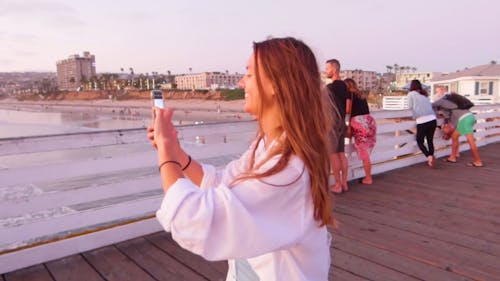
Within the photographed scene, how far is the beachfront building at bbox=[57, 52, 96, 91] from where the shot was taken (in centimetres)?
16666

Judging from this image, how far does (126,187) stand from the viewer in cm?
330

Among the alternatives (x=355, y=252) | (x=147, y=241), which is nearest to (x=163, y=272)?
(x=147, y=241)

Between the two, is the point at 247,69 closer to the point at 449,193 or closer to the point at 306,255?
the point at 306,255

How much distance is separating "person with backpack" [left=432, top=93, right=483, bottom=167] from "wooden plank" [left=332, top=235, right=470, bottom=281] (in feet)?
13.6

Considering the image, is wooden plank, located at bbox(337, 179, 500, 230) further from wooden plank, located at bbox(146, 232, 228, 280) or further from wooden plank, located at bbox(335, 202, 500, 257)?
wooden plank, located at bbox(146, 232, 228, 280)

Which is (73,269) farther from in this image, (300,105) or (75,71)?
(75,71)

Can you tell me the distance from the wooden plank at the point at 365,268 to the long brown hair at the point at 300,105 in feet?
6.17

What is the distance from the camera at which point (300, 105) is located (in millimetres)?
961

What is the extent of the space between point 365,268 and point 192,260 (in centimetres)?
126

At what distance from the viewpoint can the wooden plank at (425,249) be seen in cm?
271

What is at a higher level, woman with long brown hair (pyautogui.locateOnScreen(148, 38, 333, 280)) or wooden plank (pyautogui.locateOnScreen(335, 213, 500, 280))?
woman with long brown hair (pyautogui.locateOnScreen(148, 38, 333, 280))

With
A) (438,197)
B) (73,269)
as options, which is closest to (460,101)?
(438,197)

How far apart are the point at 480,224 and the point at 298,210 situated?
11.2 feet

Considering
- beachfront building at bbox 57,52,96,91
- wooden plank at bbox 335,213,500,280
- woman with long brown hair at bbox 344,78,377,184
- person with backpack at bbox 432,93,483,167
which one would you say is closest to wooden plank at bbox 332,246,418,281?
wooden plank at bbox 335,213,500,280
